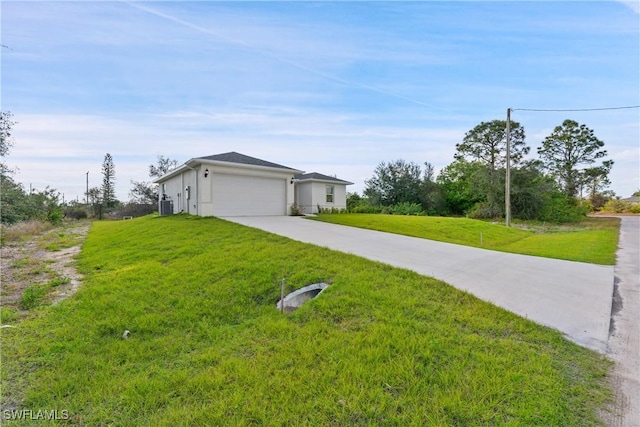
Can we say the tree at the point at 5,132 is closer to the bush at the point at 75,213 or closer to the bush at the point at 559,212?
the bush at the point at 75,213

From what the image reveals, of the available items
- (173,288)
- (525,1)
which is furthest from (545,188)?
(173,288)

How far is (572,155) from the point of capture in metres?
31.2

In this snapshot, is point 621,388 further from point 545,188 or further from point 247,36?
point 545,188

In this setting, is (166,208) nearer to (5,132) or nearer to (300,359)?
(5,132)

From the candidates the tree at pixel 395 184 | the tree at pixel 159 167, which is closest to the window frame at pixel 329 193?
the tree at pixel 395 184

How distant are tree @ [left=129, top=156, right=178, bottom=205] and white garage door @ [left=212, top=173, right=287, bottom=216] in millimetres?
22393

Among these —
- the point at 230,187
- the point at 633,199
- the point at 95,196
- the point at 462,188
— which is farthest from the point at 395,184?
the point at 633,199

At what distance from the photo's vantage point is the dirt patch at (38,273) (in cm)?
491

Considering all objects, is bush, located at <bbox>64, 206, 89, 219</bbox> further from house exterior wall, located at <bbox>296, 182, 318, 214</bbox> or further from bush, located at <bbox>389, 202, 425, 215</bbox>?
bush, located at <bbox>389, 202, 425, 215</bbox>

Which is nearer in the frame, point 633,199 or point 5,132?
point 5,132

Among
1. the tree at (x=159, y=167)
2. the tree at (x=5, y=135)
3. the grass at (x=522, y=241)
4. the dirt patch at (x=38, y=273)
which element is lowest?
the dirt patch at (x=38, y=273)

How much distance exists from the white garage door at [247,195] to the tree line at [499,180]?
761 cm

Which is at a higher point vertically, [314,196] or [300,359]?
[314,196]

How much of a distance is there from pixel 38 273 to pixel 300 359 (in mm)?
7175
